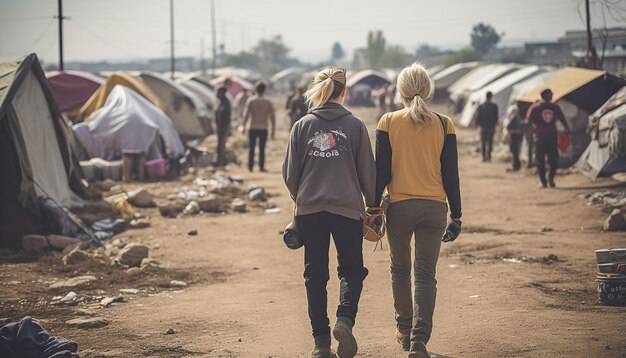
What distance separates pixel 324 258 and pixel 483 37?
126913 mm

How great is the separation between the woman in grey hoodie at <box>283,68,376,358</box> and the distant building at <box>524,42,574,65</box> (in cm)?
6172

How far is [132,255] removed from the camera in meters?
10.1

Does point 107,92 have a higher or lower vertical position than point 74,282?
higher

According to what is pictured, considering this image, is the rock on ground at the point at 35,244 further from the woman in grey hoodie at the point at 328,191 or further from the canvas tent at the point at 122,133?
the canvas tent at the point at 122,133

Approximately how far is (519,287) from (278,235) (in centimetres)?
453

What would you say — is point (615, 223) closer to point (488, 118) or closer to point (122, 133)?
point (488, 118)

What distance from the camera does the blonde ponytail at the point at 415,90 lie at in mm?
5898

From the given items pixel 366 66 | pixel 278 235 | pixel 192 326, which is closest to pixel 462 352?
pixel 192 326

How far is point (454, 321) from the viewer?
7.15 m

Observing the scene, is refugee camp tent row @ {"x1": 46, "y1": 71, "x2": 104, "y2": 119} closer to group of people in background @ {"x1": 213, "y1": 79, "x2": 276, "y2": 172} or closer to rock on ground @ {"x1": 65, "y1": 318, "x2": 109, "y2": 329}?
group of people in background @ {"x1": 213, "y1": 79, "x2": 276, "y2": 172}

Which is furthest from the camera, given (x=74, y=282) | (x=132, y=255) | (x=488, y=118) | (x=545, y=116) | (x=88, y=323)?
(x=488, y=118)

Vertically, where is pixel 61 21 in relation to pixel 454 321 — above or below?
above

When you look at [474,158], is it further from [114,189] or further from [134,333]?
[134,333]

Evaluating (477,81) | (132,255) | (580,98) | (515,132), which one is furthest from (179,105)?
(132,255)
